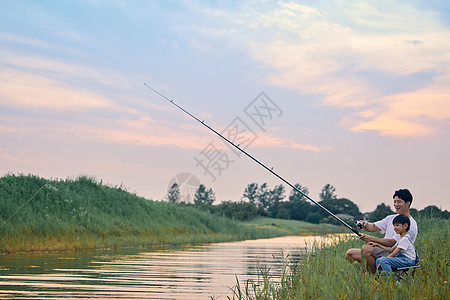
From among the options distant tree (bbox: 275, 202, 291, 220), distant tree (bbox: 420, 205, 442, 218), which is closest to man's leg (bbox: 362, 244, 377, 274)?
distant tree (bbox: 420, 205, 442, 218)

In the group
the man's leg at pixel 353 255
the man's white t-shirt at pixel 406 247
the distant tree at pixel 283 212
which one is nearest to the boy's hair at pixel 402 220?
the man's white t-shirt at pixel 406 247

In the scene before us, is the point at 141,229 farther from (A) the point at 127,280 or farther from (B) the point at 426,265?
(B) the point at 426,265

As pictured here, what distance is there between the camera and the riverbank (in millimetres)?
16625

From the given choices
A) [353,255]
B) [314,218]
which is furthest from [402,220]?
[314,218]

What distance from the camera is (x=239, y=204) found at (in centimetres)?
5319

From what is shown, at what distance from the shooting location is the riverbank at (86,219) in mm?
16625

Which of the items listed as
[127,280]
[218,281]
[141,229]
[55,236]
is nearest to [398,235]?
[218,281]

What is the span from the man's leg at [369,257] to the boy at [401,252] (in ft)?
0.86

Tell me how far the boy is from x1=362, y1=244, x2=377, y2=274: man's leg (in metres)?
0.26

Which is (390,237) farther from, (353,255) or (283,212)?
(283,212)

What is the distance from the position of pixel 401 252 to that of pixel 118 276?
17.6 feet

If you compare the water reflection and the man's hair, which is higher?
the man's hair

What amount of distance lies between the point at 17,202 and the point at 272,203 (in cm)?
6059

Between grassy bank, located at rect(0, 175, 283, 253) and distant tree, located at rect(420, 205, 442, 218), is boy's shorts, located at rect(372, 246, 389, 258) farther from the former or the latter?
grassy bank, located at rect(0, 175, 283, 253)
